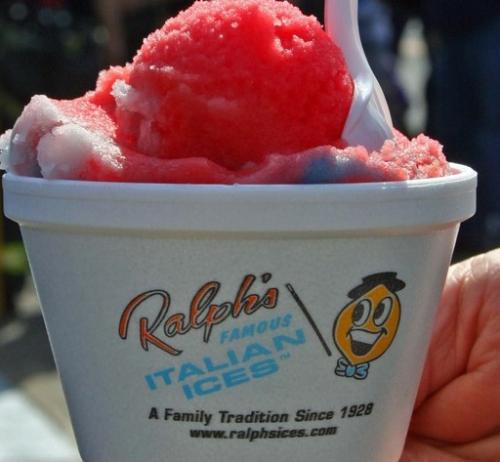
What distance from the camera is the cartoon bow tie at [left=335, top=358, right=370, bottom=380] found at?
0.92 metres

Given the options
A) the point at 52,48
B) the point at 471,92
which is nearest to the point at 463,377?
the point at 471,92

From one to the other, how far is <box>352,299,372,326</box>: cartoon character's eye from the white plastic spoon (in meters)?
0.16

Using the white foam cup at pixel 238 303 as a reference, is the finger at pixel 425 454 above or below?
below

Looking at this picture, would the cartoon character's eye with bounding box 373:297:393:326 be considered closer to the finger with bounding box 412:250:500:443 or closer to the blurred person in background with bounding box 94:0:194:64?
the finger with bounding box 412:250:500:443

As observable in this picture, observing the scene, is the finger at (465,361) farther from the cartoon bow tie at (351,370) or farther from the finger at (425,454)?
the cartoon bow tie at (351,370)

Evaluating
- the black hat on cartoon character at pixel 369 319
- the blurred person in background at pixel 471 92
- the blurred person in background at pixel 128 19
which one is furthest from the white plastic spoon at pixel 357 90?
the blurred person in background at pixel 128 19

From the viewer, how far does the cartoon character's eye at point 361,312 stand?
907 mm

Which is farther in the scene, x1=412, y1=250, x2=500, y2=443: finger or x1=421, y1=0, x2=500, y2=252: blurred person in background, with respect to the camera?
x1=421, y1=0, x2=500, y2=252: blurred person in background

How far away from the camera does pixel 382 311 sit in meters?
0.92

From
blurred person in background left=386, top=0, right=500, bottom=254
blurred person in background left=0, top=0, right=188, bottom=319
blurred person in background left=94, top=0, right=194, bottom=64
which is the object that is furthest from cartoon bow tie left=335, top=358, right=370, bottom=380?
blurred person in background left=94, top=0, right=194, bottom=64

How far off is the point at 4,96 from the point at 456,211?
131 inches

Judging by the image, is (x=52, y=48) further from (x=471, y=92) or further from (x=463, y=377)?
(x=463, y=377)

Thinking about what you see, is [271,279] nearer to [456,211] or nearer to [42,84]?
[456,211]

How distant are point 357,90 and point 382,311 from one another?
0.23 meters
